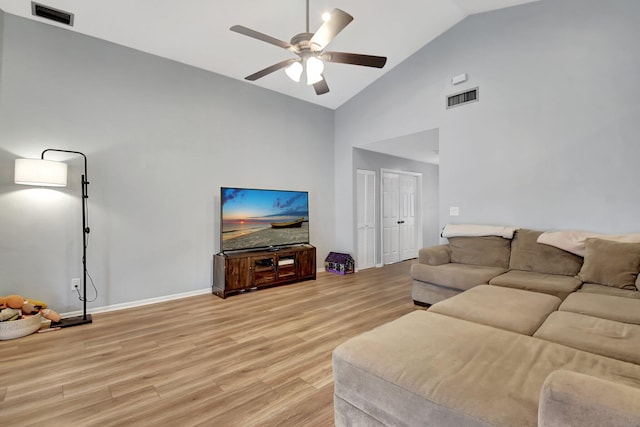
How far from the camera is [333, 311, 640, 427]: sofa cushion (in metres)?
1.07

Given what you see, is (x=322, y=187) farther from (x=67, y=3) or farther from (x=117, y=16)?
(x=67, y=3)

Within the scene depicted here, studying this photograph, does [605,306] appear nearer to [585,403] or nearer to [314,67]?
[585,403]

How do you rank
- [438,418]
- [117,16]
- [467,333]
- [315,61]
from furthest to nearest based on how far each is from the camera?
1. [117,16]
2. [315,61]
3. [467,333]
4. [438,418]

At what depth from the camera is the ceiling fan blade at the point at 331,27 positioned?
2197mm

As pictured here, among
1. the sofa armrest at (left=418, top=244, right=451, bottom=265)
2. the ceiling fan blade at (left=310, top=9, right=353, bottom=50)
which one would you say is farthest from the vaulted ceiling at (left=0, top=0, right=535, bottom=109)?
the sofa armrest at (left=418, top=244, right=451, bottom=265)

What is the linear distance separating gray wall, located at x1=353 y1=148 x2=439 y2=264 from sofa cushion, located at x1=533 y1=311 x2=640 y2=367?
4.37 meters

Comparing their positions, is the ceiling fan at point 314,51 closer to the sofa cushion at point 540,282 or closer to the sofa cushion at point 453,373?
the sofa cushion at point 453,373

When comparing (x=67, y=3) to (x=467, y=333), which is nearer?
(x=467, y=333)

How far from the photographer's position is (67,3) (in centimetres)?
299

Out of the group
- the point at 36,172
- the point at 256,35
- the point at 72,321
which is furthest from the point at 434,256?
the point at 36,172

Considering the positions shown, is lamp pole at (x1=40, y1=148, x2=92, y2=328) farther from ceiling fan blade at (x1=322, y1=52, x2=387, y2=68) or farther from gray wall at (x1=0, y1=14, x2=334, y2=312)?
ceiling fan blade at (x1=322, y1=52, x2=387, y2=68)

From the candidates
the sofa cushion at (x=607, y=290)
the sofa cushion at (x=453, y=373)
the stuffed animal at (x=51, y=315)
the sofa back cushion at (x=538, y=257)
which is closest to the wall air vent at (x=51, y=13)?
the stuffed animal at (x=51, y=315)

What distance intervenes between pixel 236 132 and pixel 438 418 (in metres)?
4.41

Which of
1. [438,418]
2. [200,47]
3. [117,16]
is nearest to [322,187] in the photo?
[200,47]
